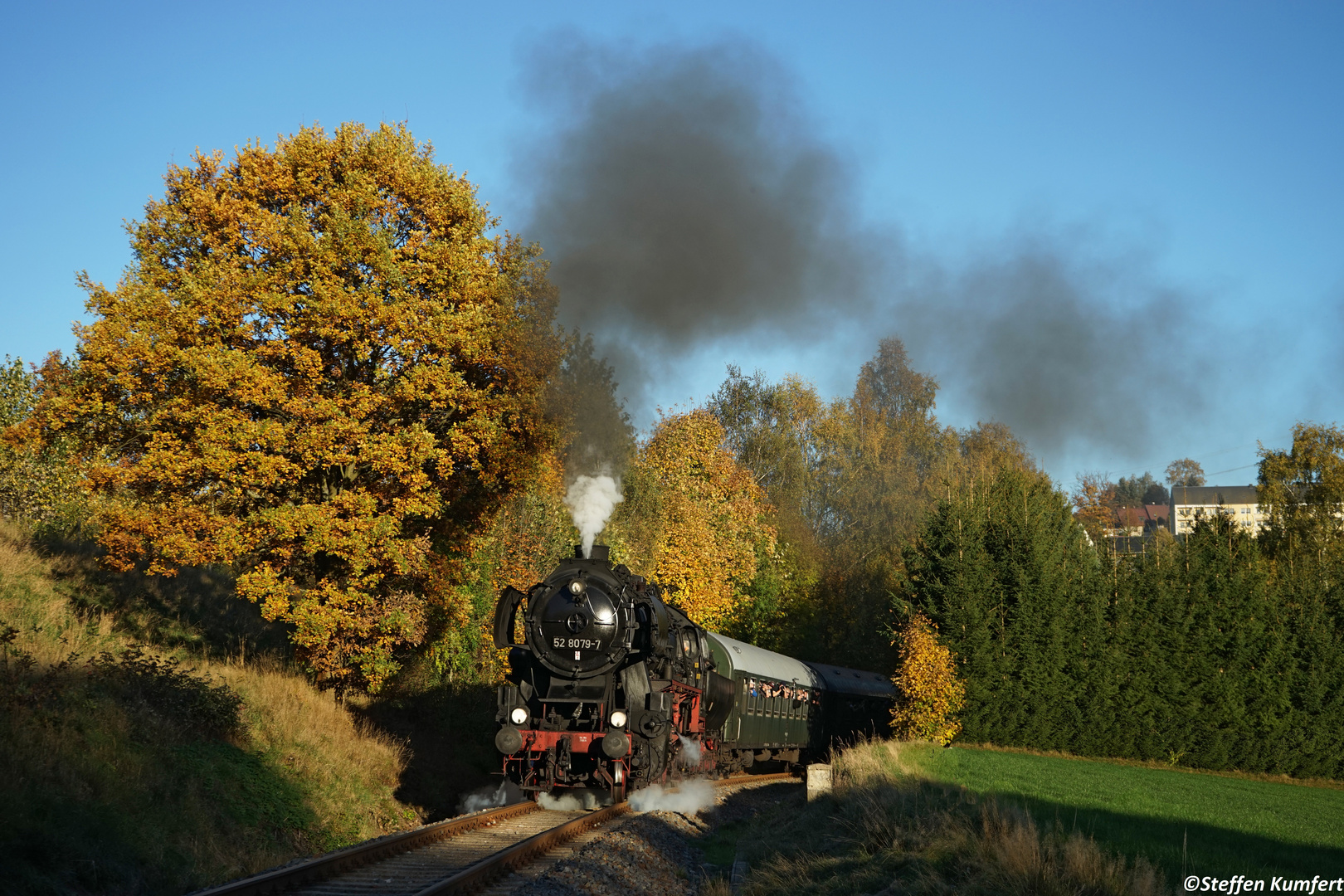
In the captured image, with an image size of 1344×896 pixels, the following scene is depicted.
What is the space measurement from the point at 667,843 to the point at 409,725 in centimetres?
1062

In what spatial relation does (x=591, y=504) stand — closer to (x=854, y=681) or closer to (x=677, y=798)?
(x=677, y=798)

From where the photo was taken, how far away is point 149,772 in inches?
452

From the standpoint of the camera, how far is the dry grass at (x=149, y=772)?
29.8 ft

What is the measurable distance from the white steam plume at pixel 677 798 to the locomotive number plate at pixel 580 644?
270cm

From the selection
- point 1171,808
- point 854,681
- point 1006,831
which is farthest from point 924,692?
point 1006,831

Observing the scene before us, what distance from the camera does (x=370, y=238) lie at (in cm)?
1781

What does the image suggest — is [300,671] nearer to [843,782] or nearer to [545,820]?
[545,820]

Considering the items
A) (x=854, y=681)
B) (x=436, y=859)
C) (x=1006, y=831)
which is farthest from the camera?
(x=854, y=681)

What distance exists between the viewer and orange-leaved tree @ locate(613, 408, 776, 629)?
32.8 meters

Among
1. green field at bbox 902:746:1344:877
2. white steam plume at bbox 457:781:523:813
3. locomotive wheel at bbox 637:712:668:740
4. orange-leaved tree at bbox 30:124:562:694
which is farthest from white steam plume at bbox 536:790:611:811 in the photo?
green field at bbox 902:746:1344:877

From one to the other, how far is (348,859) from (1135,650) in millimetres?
24262

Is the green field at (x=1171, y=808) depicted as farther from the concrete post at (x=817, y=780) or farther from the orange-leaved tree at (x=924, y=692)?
the concrete post at (x=817, y=780)

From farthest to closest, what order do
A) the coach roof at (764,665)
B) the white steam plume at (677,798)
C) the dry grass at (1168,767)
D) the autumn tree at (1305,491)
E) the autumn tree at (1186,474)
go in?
the autumn tree at (1186,474) < the autumn tree at (1305,491) < the dry grass at (1168,767) < the coach roof at (764,665) < the white steam plume at (677,798)

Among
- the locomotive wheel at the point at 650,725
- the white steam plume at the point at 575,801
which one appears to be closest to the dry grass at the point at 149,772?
the white steam plume at the point at 575,801
